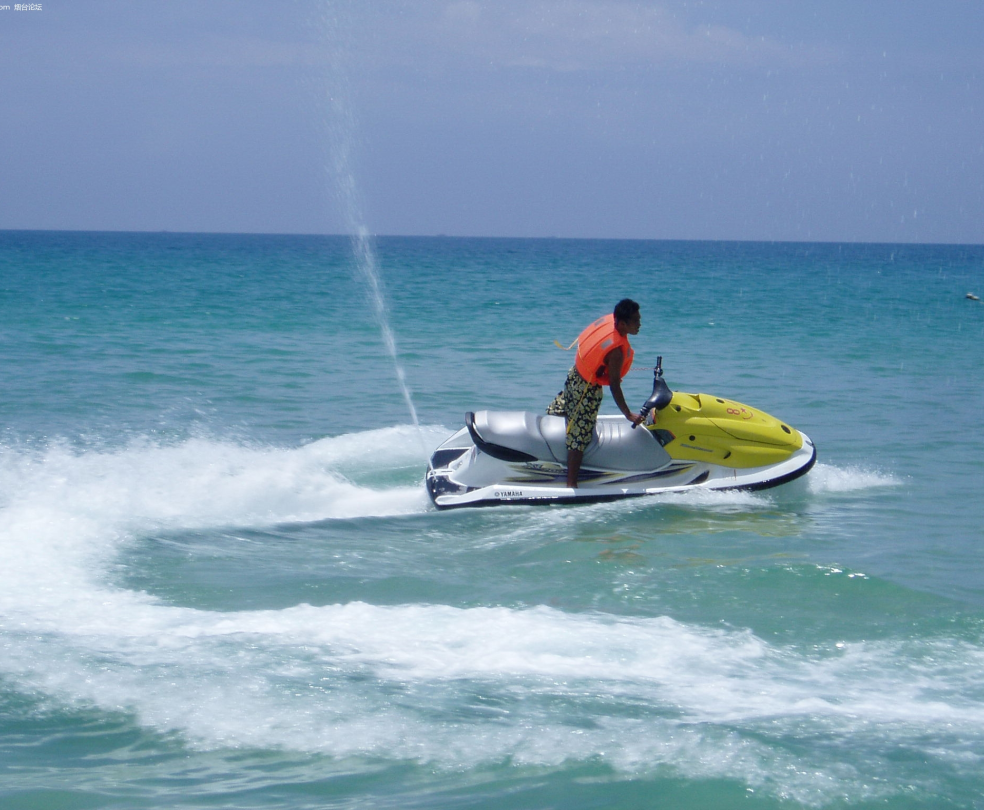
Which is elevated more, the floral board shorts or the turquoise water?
the floral board shorts

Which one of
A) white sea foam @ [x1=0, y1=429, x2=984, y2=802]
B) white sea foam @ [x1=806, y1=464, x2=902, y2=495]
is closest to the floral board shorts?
white sea foam @ [x1=806, y1=464, x2=902, y2=495]

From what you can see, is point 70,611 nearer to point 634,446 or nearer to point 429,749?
point 429,749

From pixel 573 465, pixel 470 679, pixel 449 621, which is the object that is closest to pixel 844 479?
pixel 573 465

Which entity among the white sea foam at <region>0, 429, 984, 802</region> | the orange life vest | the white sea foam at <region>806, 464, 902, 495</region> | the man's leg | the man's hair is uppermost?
the man's hair

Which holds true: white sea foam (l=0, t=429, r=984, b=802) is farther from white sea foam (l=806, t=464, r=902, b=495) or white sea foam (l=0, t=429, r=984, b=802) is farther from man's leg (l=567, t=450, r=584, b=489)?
white sea foam (l=806, t=464, r=902, b=495)

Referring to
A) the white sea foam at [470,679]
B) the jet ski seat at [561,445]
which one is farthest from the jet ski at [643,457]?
the white sea foam at [470,679]

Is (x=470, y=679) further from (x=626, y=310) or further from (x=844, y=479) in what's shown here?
(x=844, y=479)

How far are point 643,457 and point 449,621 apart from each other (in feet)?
8.45

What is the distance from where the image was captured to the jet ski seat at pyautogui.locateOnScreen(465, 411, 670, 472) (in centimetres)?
723

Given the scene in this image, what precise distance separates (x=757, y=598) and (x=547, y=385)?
810 centimetres

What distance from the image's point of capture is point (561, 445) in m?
7.27

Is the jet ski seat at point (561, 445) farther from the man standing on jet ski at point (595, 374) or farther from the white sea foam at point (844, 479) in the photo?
the white sea foam at point (844, 479)

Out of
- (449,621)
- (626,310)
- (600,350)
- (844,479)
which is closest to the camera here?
(449,621)

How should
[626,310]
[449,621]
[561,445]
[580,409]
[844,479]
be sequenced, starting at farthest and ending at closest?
[844,479] < [561,445] < [580,409] < [626,310] < [449,621]
